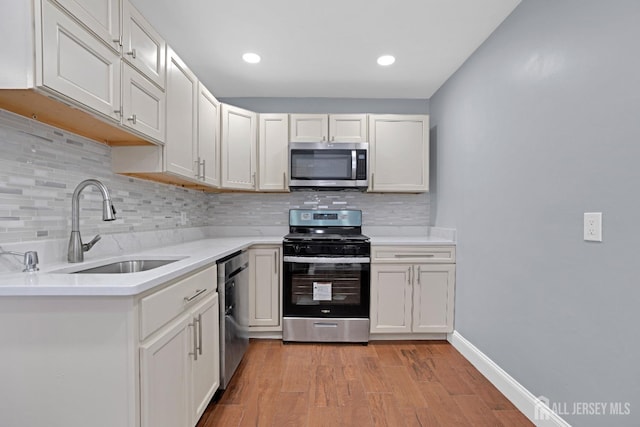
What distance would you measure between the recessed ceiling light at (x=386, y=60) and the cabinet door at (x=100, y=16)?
1.79m

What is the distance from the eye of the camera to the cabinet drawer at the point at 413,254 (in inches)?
105

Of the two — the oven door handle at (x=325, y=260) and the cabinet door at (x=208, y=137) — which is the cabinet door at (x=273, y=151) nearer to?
the cabinet door at (x=208, y=137)

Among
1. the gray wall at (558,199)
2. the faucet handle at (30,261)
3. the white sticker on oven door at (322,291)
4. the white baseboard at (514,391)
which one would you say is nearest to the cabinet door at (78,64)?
the faucet handle at (30,261)

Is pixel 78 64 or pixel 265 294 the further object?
pixel 265 294

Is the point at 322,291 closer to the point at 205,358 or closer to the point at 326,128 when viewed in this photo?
the point at 205,358

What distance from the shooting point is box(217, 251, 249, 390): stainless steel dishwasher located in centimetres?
186

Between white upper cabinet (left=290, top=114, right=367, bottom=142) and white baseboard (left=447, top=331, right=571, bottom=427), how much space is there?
2.05 m

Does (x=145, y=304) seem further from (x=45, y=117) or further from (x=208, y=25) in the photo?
(x=208, y=25)

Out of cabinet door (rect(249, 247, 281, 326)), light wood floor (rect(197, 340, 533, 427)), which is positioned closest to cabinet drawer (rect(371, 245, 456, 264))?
light wood floor (rect(197, 340, 533, 427))

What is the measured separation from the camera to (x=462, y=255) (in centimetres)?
253

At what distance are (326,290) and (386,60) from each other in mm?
1987

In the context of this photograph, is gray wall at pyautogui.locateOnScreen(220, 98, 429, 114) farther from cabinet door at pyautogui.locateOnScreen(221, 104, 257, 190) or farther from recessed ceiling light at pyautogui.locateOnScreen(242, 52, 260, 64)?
recessed ceiling light at pyautogui.locateOnScreen(242, 52, 260, 64)
